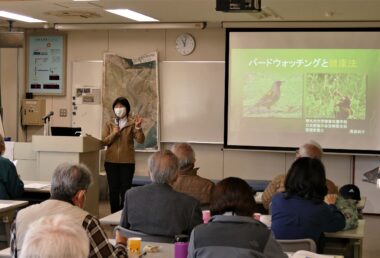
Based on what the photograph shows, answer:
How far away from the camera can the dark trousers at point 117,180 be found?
737 cm

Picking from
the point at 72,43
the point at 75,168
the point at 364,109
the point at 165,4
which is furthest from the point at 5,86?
the point at 75,168

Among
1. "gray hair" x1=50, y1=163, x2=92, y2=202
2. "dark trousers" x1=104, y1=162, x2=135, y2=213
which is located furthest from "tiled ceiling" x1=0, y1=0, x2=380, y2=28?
"gray hair" x1=50, y1=163, x2=92, y2=202

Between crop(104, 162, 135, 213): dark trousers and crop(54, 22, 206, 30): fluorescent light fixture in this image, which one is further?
crop(54, 22, 206, 30): fluorescent light fixture

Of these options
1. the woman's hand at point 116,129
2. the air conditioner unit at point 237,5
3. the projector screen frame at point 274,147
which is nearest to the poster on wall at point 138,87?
the projector screen frame at point 274,147

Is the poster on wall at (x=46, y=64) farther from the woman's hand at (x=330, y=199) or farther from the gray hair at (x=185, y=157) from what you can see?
the woman's hand at (x=330, y=199)

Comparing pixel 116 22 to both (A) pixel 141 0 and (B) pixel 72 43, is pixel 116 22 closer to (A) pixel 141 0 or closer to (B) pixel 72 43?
(B) pixel 72 43

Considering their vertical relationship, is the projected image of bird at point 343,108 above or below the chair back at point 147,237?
above

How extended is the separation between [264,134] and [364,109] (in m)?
1.42

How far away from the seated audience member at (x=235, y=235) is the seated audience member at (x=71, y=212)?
0.45 meters

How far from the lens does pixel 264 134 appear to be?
895cm

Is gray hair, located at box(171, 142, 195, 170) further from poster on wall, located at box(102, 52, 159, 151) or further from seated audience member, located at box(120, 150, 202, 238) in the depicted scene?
poster on wall, located at box(102, 52, 159, 151)

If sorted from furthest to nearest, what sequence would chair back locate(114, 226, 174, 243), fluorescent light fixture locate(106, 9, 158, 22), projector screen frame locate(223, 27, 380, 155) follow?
projector screen frame locate(223, 27, 380, 155) < fluorescent light fixture locate(106, 9, 158, 22) < chair back locate(114, 226, 174, 243)

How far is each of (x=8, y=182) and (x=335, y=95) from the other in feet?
16.1

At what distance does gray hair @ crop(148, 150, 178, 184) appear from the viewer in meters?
4.09
